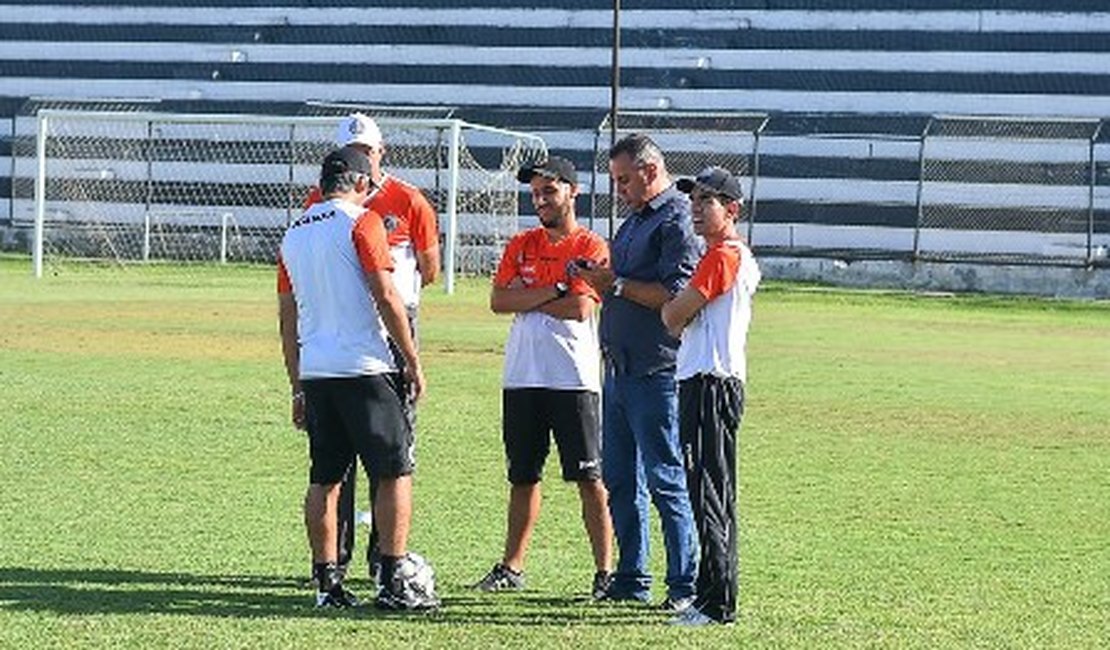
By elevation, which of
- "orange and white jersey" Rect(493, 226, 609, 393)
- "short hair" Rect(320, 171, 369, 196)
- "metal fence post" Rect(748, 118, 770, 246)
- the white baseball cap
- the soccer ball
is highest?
"metal fence post" Rect(748, 118, 770, 246)

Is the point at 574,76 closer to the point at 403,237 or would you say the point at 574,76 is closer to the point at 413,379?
the point at 403,237

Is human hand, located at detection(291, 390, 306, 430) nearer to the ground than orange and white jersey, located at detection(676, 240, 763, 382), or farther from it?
nearer to the ground

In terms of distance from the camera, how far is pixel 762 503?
43.9 ft

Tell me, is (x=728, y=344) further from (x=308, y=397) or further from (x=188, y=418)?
(x=188, y=418)

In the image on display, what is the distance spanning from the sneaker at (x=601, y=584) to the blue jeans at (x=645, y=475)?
1.3 inches

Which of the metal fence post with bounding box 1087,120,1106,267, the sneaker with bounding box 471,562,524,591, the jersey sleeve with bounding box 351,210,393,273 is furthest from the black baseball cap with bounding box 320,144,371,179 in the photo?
the metal fence post with bounding box 1087,120,1106,267

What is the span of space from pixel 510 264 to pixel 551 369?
0.47 m

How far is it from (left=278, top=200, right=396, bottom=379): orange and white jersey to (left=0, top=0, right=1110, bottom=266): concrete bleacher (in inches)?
1844

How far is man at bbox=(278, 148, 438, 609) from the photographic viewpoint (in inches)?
370

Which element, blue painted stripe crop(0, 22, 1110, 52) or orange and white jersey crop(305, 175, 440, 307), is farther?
blue painted stripe crop(0, 22, 1110, 52)

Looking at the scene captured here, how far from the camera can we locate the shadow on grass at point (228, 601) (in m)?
9.33

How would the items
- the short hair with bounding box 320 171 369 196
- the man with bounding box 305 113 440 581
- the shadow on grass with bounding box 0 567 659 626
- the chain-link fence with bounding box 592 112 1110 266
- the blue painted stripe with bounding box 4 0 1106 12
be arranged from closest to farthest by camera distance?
the shadow on grass with bounding box 0 567 659 626
the short hair with bounding box 320 171 369 196
the man with bounding box 305 113 440 581
the chain-link fence with bounding box 592 112 1110 266
the blue painted stripe with bounding box 4 0 1106 12

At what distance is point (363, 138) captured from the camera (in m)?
10.0

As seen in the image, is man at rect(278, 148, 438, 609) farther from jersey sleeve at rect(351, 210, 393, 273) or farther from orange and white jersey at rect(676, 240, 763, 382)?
orange and white jersey at rect(676, 240, 763, 382)
